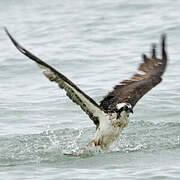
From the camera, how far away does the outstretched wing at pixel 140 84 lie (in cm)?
954

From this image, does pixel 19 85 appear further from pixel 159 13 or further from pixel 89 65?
pixel 159 13

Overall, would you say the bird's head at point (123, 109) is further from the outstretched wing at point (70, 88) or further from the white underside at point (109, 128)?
the outstretched wing at point (70, 88)

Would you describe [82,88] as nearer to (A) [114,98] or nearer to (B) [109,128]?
(A) [114,98]

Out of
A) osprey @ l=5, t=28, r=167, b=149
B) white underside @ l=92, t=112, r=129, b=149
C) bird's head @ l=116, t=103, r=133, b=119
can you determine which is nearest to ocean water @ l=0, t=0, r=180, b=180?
white underside @ l=92, t=112, r=129, b=149

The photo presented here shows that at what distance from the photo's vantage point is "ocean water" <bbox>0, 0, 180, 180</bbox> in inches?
356

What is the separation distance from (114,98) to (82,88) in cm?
393

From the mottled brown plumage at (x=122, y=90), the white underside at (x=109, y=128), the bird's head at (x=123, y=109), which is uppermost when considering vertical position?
the mottled brown plumage at (x=122, y=90)

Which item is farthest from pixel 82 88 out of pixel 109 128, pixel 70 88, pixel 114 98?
pixel 70 88

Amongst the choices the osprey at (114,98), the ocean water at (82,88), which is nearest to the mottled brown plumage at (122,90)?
the osprey at (114,98)

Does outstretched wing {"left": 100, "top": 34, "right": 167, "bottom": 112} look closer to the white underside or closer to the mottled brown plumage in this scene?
the mottled brown plumage

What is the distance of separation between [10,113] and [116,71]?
11.0 feet

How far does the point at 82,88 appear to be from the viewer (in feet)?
44.6

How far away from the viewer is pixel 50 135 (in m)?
10.7

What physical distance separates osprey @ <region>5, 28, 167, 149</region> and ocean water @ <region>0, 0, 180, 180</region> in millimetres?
382
